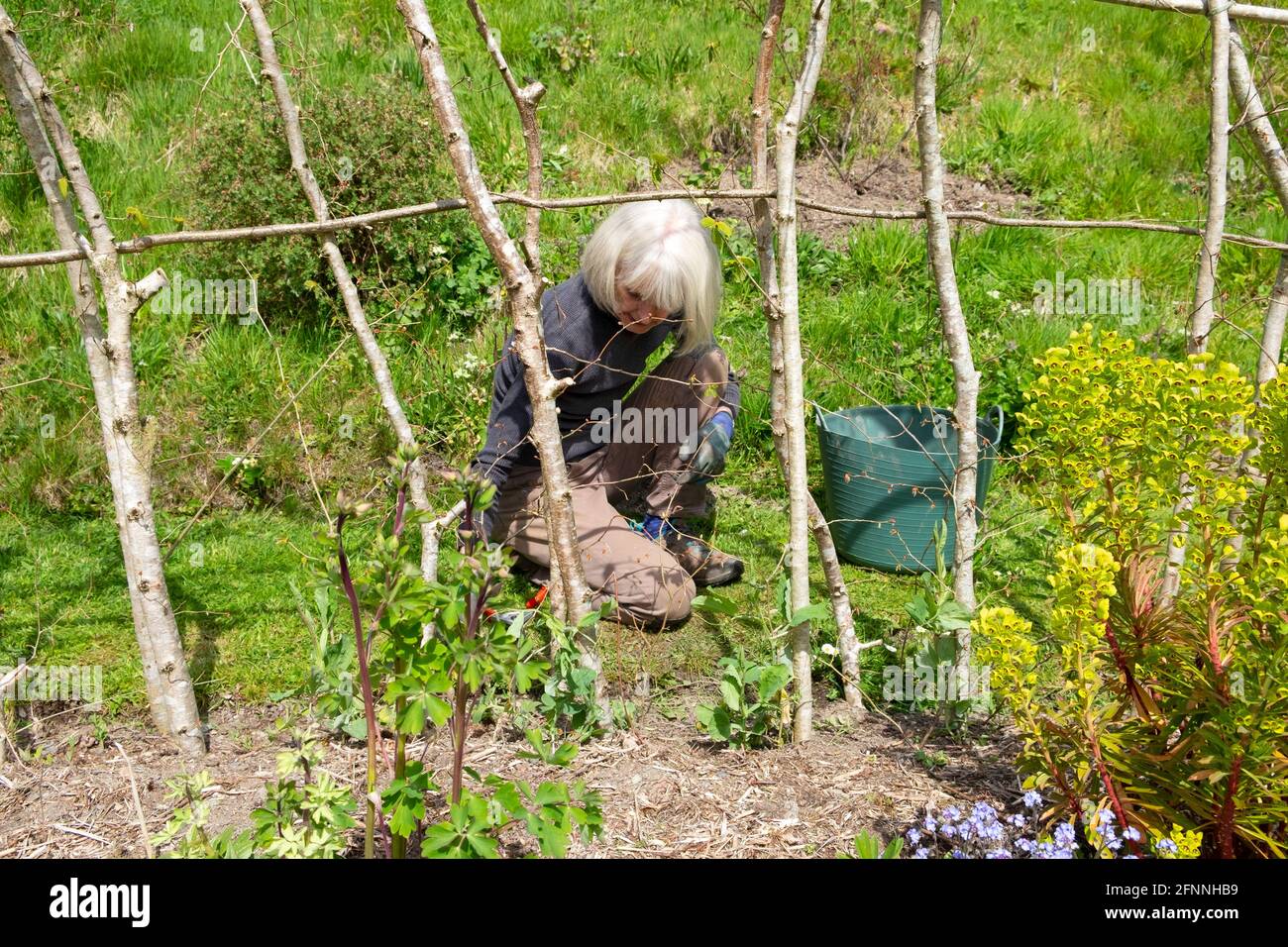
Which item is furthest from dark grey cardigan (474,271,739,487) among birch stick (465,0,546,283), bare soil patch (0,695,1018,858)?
bare soil patch (0,695,1018,858)

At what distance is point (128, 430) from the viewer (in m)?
2.40

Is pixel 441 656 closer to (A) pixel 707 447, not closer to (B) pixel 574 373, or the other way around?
(B) pixel 574 373

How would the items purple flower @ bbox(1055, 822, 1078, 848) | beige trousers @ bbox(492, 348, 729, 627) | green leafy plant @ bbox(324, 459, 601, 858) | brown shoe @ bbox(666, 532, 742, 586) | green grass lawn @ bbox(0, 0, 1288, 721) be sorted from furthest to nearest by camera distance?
1. brown shoe @ bbox(666, 532, 742, 586)
2. green grass lawn @ bbox(0, 0, 1288, 721)
3. beige trousers @ bbox(492, 348, 729, 627)
4. purple flower @ bbox(1055, 822, 1078, 848)
5. green leafy plant @ bbox(324, 459, 601, 858)

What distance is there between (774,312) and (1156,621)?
108cm

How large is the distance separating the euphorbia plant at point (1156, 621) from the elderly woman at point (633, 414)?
108cm

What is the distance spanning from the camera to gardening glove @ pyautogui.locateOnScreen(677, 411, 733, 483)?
148 inches

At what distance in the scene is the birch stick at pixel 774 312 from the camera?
249 cm

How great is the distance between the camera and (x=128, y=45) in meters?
5.88

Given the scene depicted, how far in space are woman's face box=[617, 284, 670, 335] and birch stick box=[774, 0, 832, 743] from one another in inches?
25.7

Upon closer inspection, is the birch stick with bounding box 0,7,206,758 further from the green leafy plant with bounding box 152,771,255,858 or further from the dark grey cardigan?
the dark grey cardigan

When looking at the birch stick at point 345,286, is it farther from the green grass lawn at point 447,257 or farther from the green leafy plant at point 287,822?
the green leafy plant at point 287,822

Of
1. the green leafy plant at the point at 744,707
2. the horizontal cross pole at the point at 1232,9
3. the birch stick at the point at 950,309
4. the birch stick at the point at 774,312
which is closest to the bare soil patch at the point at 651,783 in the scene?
the green leafy plant at the point at 744,707

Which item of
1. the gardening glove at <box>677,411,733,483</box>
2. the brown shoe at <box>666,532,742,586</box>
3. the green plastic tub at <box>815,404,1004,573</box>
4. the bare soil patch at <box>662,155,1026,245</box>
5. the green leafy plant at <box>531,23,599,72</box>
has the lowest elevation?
the brown shoe at <box>666,532,742,586</box>

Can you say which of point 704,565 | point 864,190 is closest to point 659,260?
point 704,565
